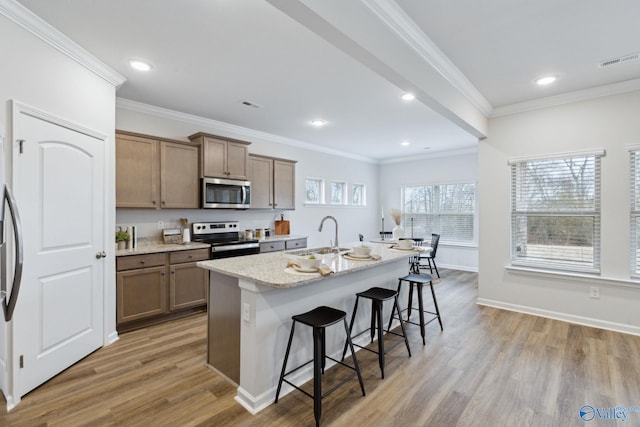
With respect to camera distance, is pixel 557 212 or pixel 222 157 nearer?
pixel 557 212

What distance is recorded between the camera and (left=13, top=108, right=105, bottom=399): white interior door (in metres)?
2.17

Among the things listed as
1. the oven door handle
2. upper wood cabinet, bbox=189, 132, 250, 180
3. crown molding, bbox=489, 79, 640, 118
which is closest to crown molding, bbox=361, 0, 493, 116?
crown molding, bbox=489, 79, 640, 118

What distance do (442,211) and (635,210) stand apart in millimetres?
3979

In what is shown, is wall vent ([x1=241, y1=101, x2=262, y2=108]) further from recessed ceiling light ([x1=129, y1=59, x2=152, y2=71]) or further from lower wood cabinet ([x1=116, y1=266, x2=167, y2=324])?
lower wood cabinet ([x1=116, y1=266, x2=167, y2=324])

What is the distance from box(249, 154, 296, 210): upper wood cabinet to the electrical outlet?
9.89 feet

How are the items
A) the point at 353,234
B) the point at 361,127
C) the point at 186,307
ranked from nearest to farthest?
→ the point at 186,307 < the point at 361,127 < the point at 353,234

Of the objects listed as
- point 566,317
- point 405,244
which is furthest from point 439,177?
point 405,244

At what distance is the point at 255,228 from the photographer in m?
5.29

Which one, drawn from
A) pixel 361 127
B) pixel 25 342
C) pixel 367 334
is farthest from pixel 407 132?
pixel 25 342

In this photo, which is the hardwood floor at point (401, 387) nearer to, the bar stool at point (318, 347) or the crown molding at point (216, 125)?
the bar stool at point (318, 347)

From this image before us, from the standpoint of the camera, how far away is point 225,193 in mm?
4430

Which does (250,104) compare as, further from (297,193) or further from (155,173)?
(297,193)

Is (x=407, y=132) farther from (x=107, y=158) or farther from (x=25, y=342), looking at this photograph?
(x=25, y=342)

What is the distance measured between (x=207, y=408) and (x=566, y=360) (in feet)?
9.89
